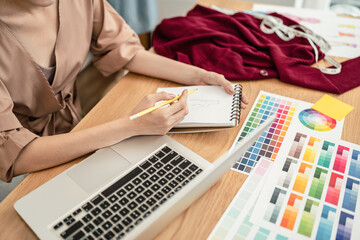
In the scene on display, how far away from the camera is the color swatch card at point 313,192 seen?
0.64 metres

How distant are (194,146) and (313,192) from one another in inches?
11.9

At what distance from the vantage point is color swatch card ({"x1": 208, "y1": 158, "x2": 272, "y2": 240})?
635 millimetres

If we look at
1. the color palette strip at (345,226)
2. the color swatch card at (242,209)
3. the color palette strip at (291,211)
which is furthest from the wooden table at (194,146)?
the color palette strip at (345,226)

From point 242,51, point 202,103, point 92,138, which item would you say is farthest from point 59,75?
point 242,51

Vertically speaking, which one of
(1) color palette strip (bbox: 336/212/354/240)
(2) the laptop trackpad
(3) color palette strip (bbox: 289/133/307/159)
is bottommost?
(1) color palette strip (bbox: 336/212/354/240)

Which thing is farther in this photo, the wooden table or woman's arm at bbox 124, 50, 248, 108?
woman's arm at bbox 124, 50, 248, 108

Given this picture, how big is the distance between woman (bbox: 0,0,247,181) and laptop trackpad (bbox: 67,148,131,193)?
31mm

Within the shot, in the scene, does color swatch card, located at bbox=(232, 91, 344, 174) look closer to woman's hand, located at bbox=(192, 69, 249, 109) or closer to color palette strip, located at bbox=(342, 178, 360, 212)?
woman's hand, located at bbox=(192, 69, 249, 109)

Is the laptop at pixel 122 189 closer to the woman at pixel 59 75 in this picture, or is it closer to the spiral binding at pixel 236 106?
the woman at pixel 59 75

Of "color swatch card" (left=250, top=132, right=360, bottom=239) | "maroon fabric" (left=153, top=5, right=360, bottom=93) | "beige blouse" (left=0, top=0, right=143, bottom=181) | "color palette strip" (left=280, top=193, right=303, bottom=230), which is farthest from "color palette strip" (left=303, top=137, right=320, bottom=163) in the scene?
"beige blouse" (left=0, top=0, right=143, bottom=181)

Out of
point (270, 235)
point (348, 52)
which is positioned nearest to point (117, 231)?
point (270, 235)

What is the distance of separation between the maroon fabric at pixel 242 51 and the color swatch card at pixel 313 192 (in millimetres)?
288

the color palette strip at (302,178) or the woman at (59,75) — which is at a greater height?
the woman at (59,75)

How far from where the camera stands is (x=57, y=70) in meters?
0.96
